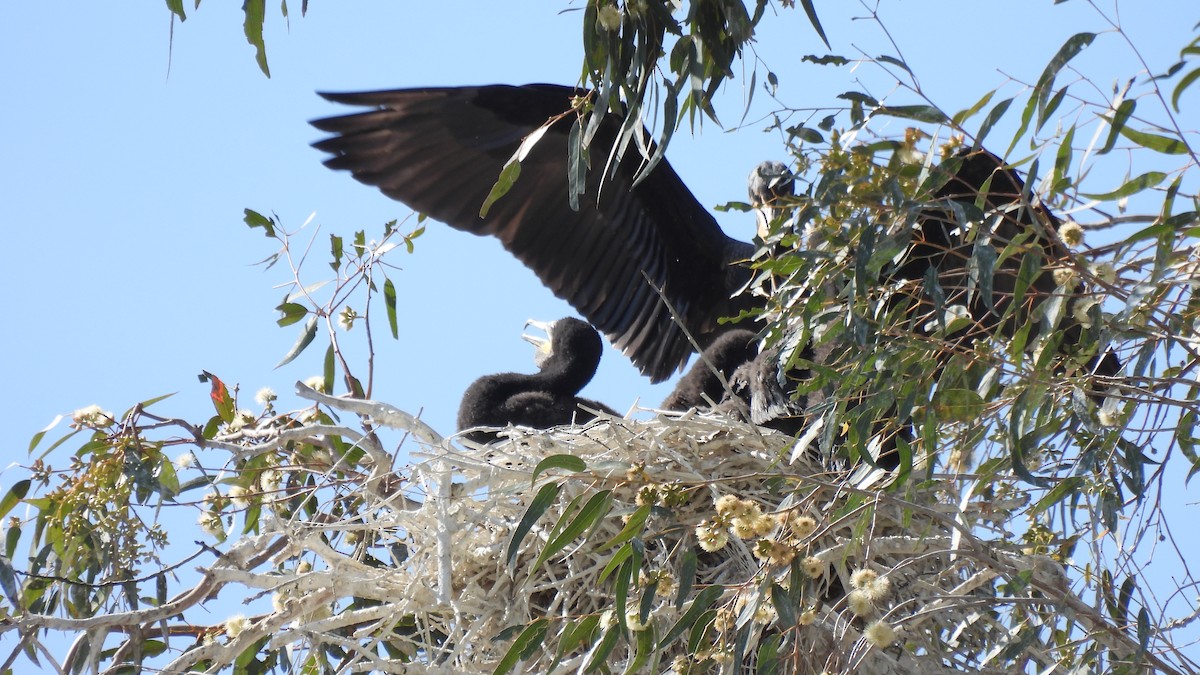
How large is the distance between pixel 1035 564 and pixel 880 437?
0.48m

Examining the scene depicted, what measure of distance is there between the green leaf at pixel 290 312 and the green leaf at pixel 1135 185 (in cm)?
222

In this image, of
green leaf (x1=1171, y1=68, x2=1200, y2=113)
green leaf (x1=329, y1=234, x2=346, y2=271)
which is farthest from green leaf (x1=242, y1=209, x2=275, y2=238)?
green leaf (x1=1171, y1=68, x2=1200, y2=113)

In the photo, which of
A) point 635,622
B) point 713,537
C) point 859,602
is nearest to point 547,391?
point 635,622

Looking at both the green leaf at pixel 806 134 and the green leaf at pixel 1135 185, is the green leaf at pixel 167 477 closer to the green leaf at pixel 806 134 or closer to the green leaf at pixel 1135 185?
the green leaf at pixel 806 134

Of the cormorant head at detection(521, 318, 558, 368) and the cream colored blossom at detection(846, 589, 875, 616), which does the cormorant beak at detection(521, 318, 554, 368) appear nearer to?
the cormorant head at detection(521, 318, 558, 368)

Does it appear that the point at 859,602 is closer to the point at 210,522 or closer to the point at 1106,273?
the point at 1106,273

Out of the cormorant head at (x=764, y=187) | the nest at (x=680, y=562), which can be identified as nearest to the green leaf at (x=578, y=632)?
the nest at (x=680, y=562)

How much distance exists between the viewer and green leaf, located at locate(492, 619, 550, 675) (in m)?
2.95

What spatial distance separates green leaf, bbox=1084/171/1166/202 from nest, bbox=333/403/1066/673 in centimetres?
→ 72

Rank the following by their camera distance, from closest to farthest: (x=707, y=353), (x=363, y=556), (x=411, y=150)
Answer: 1. (x=363, y=556)
2. (x=707, y=353)
3. (x=411, y=150)

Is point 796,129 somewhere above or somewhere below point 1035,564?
above

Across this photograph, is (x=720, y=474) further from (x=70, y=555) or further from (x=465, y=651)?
(x=70, y=555)

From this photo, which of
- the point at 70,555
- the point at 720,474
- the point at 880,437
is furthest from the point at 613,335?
the point at 70,555

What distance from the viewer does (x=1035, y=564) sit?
3.20m
